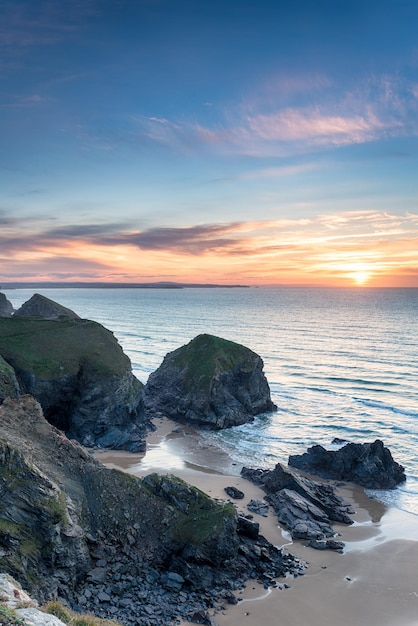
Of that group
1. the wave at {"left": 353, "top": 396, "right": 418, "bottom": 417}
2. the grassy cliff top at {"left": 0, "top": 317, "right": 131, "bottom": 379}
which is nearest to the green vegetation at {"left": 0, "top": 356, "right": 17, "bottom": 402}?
the grassy cliff top at {"left": 0, "top": 317, "right": 131, "bottom": 379}

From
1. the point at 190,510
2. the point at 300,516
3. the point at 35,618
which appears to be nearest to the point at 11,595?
the point at 35,618

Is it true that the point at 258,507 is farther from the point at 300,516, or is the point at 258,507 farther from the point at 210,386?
the point at 210,386

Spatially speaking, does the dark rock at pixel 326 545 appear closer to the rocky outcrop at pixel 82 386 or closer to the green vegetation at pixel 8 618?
the green vegetation at pixel 8 618

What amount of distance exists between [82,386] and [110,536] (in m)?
27.4

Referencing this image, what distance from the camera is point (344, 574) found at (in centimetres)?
2838

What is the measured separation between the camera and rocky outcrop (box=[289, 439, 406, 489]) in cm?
4275

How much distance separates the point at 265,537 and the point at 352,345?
95236 mm

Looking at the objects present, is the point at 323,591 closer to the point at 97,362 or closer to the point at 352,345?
the point at 97,362

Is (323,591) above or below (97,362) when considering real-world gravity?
below

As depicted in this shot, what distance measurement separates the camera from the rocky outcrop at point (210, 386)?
201ft

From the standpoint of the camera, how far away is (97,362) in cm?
5369

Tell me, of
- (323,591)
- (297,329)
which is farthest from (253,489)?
(297,329)

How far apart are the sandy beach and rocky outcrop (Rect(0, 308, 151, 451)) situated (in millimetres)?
6055

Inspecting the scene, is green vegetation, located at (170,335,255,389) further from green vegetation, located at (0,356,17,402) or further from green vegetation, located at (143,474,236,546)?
green vegetation, located at (143,474,236,546)
